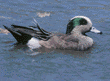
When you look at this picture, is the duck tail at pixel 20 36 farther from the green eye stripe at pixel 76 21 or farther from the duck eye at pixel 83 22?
the duck eye at pixel 83 22

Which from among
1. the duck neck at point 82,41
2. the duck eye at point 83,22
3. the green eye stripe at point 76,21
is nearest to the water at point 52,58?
the duck neck at point 82,41

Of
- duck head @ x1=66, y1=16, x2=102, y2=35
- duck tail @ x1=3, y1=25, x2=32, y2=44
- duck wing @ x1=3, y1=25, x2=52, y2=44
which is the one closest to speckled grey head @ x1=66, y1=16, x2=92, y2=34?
duck head @ x1=66, y1=16, x2=102, y2=35

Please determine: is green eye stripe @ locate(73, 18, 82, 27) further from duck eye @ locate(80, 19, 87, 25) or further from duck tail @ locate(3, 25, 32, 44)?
duck tail @ locate(3, 25, 32, 44)

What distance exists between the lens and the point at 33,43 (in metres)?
7.85

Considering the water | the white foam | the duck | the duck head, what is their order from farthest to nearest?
the duck head
the white foam
the duck
the water

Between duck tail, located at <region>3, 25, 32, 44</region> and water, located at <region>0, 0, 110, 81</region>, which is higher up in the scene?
duck tail, located at <region>3, 25, 32, 44</region>

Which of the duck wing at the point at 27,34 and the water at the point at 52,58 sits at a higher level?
the duck wing at the point at 27,34

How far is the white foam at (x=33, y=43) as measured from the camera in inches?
307

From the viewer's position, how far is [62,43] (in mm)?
7645

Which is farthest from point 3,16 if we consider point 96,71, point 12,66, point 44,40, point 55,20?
point 96,71

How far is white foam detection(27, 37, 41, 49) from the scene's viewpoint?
7.80 meters

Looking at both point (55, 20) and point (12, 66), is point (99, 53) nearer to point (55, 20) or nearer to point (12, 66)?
point (12, 66)

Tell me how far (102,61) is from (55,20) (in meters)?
3.99

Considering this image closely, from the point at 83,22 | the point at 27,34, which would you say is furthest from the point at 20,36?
the point at 83,22
